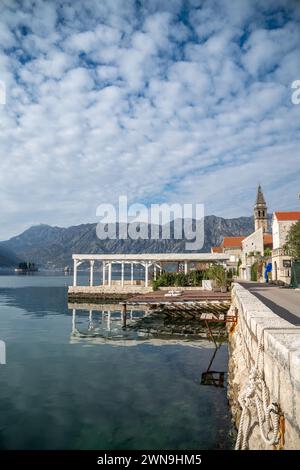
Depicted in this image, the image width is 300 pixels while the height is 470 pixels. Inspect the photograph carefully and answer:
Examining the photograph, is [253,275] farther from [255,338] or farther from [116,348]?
[255,338]

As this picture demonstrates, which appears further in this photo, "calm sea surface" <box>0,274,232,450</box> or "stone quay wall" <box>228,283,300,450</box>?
"calm sea surface" <box>0,274,232,450</box>

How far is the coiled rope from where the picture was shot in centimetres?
485

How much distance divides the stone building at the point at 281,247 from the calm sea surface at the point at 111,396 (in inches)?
823

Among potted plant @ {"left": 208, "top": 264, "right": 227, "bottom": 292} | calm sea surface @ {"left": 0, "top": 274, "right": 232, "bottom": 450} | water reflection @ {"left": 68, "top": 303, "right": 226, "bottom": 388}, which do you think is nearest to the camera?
calm sea surface @ {"left": 0, "top": 274, "right": 232, "bottom": 450}

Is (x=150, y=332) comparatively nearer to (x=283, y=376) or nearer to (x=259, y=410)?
(x=259, y=410)

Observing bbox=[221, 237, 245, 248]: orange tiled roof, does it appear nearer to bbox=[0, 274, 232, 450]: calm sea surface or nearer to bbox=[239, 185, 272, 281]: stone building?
bbox=[239, 185, 272, 281]: stone building

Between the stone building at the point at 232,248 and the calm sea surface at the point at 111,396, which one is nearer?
the calm sea surface at the point at 111,396

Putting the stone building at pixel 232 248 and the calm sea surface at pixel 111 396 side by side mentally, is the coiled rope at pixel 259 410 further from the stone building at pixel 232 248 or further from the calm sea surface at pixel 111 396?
the stone building at pixel 232 248

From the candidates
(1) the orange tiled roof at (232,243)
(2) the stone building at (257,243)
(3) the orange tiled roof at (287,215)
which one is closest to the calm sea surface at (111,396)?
(3) the orange tiled roof at (287,215)

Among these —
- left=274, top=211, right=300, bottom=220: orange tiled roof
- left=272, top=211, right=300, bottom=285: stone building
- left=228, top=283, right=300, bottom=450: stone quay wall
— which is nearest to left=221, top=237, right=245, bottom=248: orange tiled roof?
left=272, top=211, right=300, bottom=285: stone building

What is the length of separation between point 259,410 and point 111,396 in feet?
23.2

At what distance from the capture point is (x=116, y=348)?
18.4 metres

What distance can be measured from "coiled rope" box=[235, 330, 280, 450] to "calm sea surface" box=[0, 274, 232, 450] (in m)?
2.39

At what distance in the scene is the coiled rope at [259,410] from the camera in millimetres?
4852
